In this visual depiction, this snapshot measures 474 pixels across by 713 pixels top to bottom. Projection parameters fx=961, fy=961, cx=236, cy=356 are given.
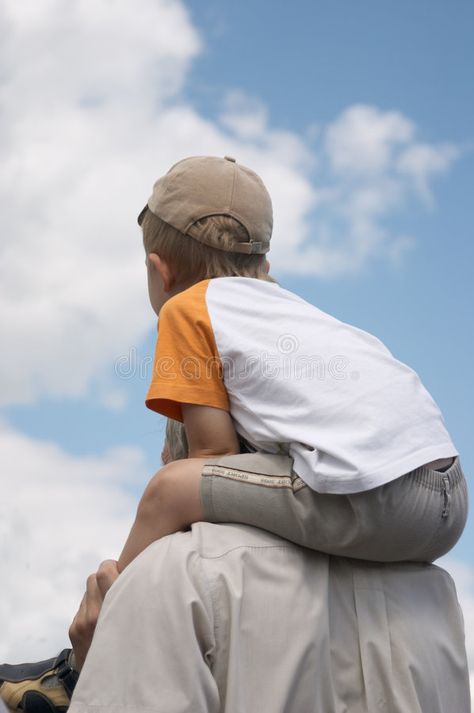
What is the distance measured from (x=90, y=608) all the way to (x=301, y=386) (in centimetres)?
72

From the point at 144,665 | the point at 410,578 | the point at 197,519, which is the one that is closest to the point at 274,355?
the point at 197,519

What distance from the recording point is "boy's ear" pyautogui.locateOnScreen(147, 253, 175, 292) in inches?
108

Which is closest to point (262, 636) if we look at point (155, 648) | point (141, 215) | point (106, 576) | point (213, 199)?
point (155, 648)

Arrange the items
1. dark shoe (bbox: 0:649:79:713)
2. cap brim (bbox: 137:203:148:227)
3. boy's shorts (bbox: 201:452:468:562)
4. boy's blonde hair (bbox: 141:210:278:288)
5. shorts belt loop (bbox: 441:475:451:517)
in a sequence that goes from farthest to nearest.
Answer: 1. cap brim (bbox: 137:203:148:227)
2. boy's blonde hair (bbox: 141:210:278:288)
3. dark shoe (bbox: 0:649:79:713)
4. shorts belt loop (bbox: 441:475:451:517)
5. boy's shorts (bbox: 201:452:468:562)

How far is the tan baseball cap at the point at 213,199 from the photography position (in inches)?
107

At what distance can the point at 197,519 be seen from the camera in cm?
212

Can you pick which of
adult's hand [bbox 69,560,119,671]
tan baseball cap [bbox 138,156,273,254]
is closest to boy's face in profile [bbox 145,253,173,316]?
tan baseball cap [bbox 138,156,273,254]

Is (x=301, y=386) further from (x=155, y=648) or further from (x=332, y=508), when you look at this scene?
(x=155, y=648)

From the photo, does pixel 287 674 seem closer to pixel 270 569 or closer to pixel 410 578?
pixel 270 569

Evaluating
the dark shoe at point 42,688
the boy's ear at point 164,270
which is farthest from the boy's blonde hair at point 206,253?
the dark shoe at point 42,688

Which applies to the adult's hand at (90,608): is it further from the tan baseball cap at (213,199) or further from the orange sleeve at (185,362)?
the tan baseball cap at (213,199)

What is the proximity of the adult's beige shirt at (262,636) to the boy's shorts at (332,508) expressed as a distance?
57 millimetres

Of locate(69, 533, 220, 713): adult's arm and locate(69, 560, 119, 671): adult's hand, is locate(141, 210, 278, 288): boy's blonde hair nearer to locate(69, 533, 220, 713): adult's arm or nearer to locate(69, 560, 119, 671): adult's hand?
locate(69, 560, 119, 671): adult's hand

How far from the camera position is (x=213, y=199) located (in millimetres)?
2725
